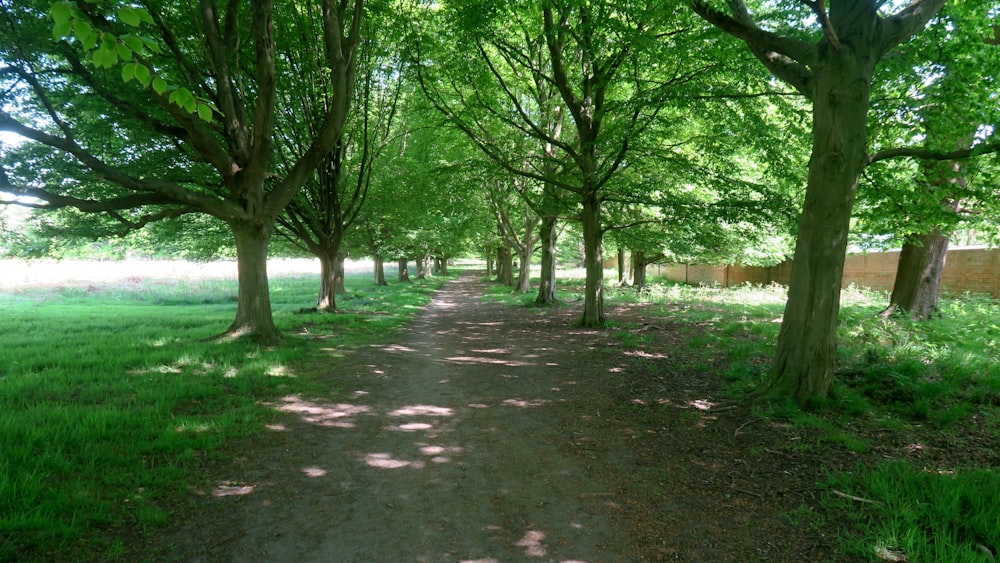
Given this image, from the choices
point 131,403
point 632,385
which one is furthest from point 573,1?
point 131,403

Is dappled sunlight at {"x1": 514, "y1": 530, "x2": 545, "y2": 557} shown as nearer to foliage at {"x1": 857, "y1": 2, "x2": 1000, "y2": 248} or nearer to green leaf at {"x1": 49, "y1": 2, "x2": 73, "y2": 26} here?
green leaf at {"x1": 49, "y1": 2, "x2": 73, "y2": 26}

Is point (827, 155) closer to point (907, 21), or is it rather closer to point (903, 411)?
point (907, 21)

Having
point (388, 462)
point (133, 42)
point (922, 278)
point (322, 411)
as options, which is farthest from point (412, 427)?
point (922, 278)

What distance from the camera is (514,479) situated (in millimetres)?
4094

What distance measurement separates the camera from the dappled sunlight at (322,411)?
218 inches

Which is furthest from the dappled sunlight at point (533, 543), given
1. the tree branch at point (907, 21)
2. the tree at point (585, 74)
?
the tree at point (585, 74)

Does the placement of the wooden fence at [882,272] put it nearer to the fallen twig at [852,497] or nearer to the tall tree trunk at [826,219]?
the tall tree trunk at [826,219]

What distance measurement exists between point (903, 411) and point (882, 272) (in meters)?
16.6

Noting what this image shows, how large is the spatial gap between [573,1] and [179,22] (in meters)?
8.10

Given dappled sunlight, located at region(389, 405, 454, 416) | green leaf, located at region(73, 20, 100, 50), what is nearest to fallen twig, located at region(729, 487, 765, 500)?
dappled sunlight, located at region(389, 405, 454, 416)

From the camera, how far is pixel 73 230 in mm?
12086

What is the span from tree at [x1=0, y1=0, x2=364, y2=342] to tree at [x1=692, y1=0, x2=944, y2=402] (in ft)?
24.8

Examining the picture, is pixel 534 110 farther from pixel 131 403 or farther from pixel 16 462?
pixel 16 462

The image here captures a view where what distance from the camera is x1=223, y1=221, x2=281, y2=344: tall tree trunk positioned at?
9328 mm
